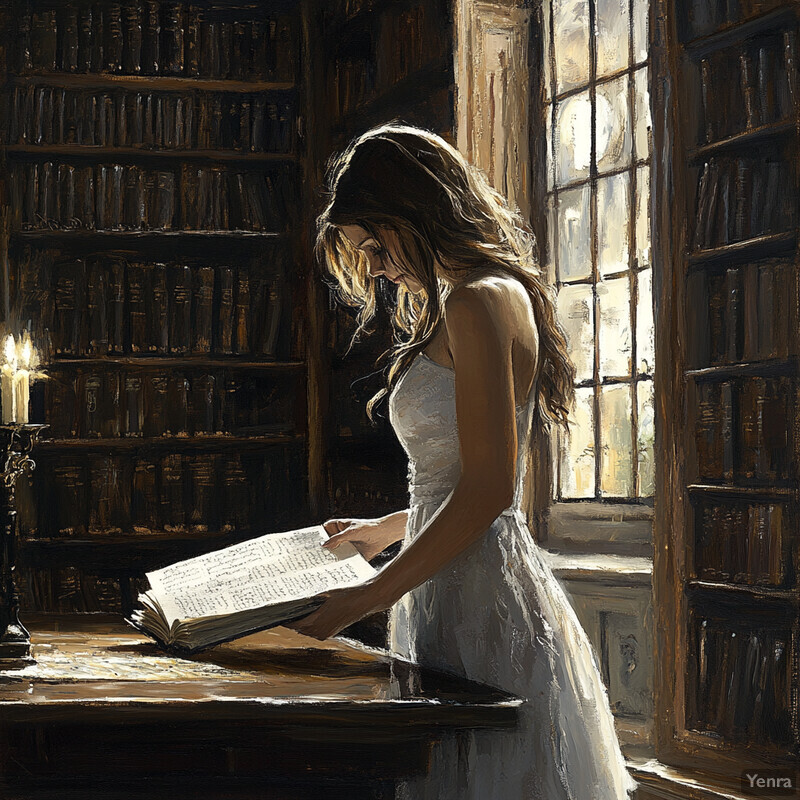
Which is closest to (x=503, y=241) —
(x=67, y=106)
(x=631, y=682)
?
(x=631, y=682)

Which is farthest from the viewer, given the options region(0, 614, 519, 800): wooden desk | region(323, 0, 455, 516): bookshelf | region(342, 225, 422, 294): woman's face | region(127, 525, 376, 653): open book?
region(323, 0, 455, 516): bookshelf

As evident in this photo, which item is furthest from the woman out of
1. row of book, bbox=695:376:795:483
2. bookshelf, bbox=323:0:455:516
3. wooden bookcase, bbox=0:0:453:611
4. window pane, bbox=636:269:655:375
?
wooden bookcase, bbox=0:0:453:611

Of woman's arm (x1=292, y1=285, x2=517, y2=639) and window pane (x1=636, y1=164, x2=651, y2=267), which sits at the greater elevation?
window pane (x1=636, y1=164, x2=651, y2=267)

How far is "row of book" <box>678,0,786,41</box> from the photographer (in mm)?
2762

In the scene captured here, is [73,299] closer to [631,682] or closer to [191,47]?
[191,47]

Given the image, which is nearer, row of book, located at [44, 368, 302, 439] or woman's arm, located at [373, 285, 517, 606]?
woman's arm, located at [373, 285, 517, 606]

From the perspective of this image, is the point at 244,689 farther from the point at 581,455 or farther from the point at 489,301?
the point at 581,455

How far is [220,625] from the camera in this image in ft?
4.47

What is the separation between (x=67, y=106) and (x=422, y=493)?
2783 mm

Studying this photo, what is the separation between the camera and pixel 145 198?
153 inches

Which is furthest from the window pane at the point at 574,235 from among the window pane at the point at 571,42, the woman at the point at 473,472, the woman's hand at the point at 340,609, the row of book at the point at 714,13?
the woman's hand at the point at 340,609

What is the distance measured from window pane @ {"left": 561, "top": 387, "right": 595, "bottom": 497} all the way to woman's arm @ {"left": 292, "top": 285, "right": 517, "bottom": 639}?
2.45 meters

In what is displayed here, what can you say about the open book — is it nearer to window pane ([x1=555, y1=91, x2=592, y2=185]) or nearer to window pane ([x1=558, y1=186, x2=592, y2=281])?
window pane ([x1=558, y1=186, x2=592, y2=281])

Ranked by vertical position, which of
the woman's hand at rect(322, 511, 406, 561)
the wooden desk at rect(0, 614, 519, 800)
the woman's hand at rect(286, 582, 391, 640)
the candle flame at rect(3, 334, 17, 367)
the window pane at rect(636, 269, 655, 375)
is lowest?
the wooden desk at rect(0, 614, 519, 800)
